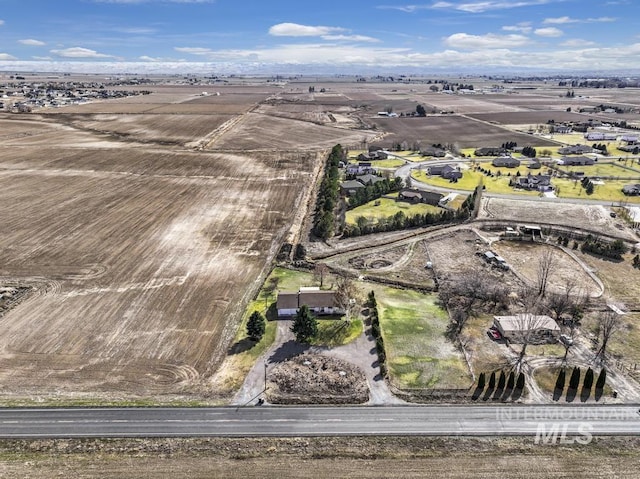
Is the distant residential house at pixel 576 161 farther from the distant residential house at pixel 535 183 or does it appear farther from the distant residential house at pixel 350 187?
the distant residential house at pixel 350 187

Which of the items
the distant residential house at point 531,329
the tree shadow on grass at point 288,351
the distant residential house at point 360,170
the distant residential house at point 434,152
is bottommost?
the tree shadow on grass at point 288,351

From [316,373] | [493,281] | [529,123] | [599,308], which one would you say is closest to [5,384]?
[316,373]

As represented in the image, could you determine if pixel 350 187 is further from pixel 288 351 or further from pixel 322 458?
pixel 322 458

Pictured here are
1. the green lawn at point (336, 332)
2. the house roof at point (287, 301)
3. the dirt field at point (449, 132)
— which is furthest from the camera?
the dirt field at point (449, 132)

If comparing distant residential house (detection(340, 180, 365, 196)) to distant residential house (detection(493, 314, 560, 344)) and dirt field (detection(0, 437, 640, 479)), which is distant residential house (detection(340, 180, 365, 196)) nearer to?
distant residential house (detection(493, 314, 560, 344))

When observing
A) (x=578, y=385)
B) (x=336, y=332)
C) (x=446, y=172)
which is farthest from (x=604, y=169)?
(x=336, y=332)

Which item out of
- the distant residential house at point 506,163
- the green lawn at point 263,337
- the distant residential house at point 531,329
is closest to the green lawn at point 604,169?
the distant residential house at point 506,163
